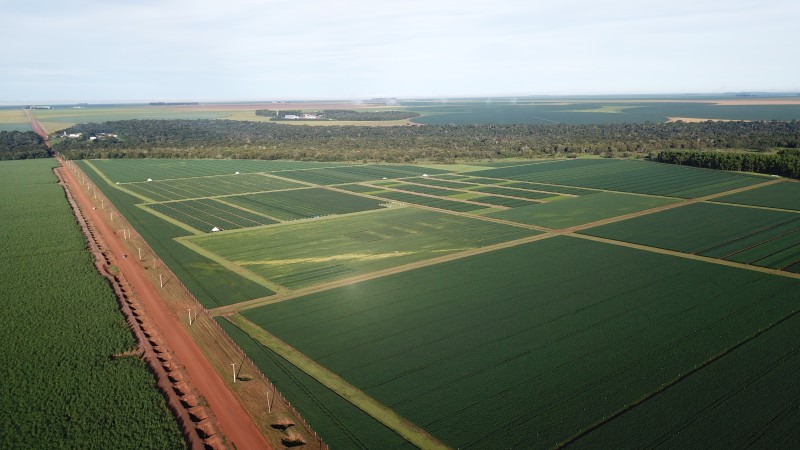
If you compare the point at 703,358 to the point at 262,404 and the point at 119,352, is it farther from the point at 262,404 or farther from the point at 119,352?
the point at 119,352

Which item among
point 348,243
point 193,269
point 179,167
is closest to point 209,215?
point 193,269

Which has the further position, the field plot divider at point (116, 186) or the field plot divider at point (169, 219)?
the field plot divider at point (116, 186)

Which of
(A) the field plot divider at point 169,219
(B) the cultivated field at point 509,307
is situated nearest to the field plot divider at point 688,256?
(B) the cultivated field at point 509,307

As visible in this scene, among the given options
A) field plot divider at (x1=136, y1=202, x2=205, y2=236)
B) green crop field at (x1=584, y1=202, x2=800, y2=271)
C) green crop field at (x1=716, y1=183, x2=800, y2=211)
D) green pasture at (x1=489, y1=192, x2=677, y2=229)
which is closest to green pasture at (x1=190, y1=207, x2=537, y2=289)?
field plot divider at (x1=136, y1=202, x2=205, y2=236)

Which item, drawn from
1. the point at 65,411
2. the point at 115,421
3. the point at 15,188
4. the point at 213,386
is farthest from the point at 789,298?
the point at 15,188

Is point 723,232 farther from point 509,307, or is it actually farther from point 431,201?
point 431,201

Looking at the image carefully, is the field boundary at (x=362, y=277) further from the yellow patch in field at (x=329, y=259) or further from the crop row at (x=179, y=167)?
the crop row at (x=179, y=167)
